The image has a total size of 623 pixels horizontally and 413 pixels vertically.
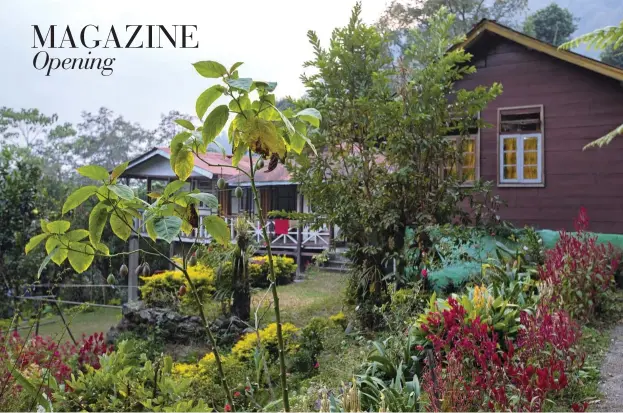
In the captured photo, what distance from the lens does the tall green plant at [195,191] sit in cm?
75

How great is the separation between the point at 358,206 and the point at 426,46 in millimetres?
1635

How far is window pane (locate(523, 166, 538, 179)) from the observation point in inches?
244

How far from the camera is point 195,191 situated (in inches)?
33.3

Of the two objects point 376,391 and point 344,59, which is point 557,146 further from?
point 376,391

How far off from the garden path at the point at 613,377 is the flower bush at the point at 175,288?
13.1ft

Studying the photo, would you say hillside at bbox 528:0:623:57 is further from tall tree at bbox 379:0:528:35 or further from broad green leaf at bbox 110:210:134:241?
broad green leaf at bbox 110:210:134:241

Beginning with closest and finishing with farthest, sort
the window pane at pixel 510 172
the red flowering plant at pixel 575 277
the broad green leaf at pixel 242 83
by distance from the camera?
the broad green leaf at pixel 242 83, the red flowering plant at pixel 575 277, the window pane at pixel 510 172

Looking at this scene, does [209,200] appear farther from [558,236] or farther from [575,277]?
[558,236]

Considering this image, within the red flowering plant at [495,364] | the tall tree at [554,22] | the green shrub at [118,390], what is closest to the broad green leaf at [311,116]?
the red flowering plant at [495,364]

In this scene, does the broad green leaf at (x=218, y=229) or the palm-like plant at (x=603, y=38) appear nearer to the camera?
the broad green leaf at (x=218, y=229)

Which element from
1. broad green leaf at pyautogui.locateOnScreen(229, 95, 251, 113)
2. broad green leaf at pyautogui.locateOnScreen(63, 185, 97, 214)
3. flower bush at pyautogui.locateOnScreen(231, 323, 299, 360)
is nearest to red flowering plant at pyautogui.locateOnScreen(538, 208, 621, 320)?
flower bush at pyautogui.locateOnScreen(231, 323, 299, 360)

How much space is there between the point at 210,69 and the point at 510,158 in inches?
243

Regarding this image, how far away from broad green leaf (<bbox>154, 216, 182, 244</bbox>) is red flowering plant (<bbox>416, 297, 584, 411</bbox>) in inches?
49.4

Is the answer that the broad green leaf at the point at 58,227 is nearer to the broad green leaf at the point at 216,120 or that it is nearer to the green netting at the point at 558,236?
the broad green leaf at the point at 216,120
